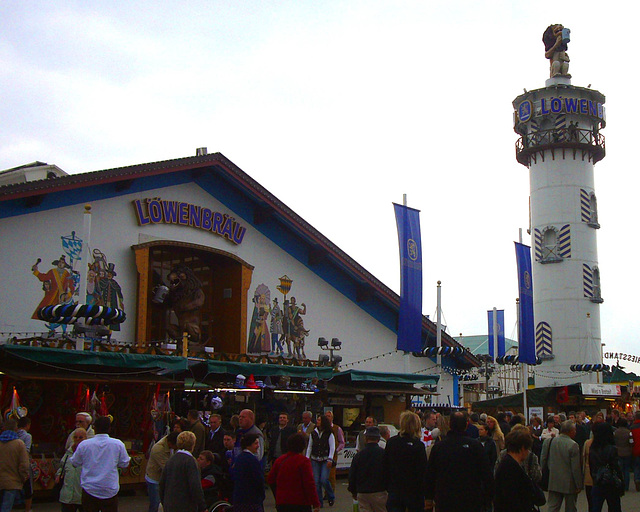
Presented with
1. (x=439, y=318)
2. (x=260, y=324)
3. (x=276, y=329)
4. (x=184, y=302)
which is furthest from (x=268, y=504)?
(x=439, y=318)

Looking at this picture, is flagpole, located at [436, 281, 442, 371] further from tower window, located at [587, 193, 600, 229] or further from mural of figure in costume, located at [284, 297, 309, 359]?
tower window, located at [587, 193, 600, 229]

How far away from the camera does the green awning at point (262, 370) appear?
1927 centimetres

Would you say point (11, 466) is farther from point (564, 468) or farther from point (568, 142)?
point (568, 142)

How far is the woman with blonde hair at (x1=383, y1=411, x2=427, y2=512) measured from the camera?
9375mm

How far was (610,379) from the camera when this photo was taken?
151ft

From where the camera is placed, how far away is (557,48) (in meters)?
51.3

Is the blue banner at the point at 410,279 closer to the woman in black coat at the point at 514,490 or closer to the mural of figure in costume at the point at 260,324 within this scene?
the mural of figure in costume at the point at 260,324

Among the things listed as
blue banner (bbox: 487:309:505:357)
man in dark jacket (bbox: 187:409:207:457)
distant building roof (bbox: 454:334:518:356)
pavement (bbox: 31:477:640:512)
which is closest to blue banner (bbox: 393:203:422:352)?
pavement (bbox: 31:477:640:512)

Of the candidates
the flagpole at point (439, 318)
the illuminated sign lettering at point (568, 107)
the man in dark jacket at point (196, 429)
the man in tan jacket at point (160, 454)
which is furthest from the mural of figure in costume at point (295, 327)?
the illuminated sign lettering at point (568, 107)

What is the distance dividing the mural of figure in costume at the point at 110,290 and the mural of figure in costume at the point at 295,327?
6.20 m

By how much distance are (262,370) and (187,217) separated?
574cm

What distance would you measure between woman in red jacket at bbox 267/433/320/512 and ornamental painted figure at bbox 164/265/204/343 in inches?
576

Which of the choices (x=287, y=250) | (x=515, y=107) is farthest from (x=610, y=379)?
(x=287, y=250)

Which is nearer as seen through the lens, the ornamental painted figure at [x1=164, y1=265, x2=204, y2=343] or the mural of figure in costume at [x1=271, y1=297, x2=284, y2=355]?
the ornamental painted figure at [x1=164, y1=265, x2=204, y2=343]
